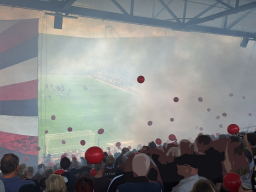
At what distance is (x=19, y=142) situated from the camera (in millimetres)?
5711

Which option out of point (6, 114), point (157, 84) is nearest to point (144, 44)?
point (157, 84)

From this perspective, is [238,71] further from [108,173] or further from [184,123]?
[108,173]

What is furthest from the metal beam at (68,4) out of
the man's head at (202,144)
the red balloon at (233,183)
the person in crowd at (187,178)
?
the red balloon at (233,183)

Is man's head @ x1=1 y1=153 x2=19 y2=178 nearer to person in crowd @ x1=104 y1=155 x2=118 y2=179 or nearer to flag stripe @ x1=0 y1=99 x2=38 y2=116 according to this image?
person in crowd @ x1=104 y1=155 x2=118 y2=179

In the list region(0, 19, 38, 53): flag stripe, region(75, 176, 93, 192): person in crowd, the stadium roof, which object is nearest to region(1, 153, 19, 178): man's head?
region(75, 176, 93, 192): person in crowd

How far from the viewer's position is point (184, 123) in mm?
7867

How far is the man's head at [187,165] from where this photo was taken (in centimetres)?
167

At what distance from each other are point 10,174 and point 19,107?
4167 mm

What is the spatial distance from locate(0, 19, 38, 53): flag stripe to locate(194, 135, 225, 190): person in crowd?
4.91 m

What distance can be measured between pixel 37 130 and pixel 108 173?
4.11m

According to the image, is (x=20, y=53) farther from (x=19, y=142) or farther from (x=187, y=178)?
(x=187, y=178)

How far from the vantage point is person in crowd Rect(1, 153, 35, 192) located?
1796 mm

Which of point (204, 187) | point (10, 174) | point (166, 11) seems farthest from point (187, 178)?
point (166, 11)

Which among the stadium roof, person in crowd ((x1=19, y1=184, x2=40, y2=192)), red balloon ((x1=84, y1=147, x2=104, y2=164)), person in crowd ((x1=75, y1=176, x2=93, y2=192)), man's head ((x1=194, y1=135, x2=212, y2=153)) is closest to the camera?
person in crowd ((x1=75, y1=176, x2=93, y2=192))
